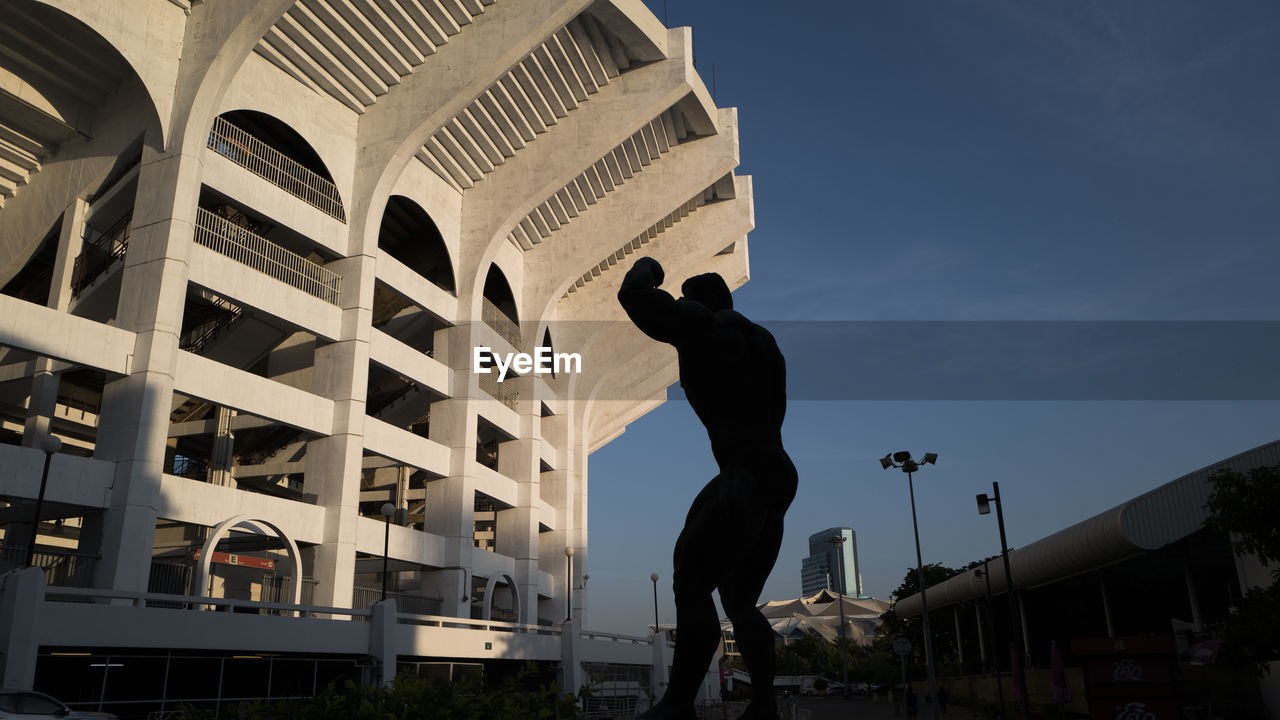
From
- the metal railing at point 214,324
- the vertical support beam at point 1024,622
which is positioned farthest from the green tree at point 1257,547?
the metal railing at point 214,324

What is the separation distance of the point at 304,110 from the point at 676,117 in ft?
48.4

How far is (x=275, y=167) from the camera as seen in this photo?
26906 millimetres

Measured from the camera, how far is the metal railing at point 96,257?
26164mm

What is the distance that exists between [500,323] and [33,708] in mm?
24971

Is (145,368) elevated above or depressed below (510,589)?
above

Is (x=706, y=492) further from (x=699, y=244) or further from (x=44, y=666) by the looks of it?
(x=699, y=244)

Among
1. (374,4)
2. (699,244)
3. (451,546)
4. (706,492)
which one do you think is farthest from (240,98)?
(706,492)

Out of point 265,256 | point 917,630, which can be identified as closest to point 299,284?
point 265,256

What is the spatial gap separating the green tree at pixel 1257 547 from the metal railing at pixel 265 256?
23.0 m

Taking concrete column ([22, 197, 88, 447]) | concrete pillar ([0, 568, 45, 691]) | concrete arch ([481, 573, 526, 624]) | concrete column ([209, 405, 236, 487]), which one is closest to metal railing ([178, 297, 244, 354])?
concrete column ([209, 405, 236, 487])

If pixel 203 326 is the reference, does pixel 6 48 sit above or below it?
A: above

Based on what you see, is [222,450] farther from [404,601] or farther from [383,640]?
[383,640]

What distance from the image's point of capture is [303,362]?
3012 cm

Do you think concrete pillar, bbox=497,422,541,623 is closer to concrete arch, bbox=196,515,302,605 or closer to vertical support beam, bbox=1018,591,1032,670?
concrete arch, bbox=196,515,302,605
